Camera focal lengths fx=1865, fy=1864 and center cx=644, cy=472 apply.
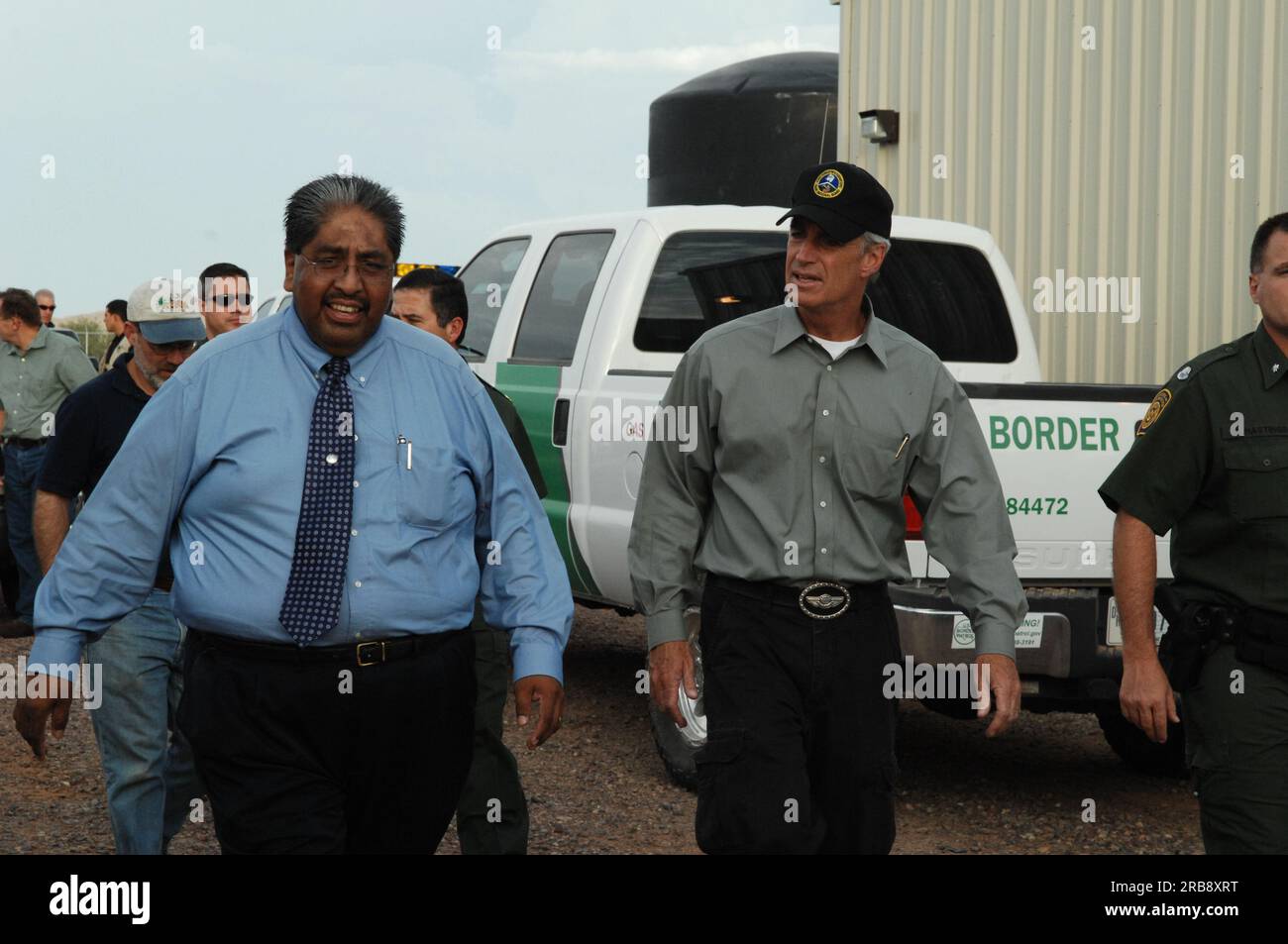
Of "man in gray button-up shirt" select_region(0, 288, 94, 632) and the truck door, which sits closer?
the truck door

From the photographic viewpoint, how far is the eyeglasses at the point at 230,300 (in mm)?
7250

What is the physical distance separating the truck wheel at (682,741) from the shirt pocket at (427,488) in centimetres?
357

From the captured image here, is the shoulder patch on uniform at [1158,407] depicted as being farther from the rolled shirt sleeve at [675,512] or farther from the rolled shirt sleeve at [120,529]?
the rolled shirt sleeve at [120,529]

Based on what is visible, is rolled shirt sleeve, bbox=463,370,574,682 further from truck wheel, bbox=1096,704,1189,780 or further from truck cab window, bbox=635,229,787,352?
truck wheel, bbox=1096,704,1189,780

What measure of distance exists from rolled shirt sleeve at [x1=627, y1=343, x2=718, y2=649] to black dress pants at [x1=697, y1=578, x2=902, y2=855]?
0.45 feet

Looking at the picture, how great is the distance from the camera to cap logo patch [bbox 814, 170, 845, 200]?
4367 mm

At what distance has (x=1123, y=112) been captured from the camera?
37.4ft

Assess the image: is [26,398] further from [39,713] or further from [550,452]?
[39,713]

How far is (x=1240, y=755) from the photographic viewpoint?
13.2ft

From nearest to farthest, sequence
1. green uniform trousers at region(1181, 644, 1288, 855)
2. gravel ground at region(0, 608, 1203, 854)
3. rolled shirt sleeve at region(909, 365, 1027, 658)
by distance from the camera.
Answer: green uniform trousers at region(1181, 644, 1288, 855)
rolled shirt sleeve at region(909, 365, 1027, 658)
gravel ground at region(0, 608, 1203, 854)

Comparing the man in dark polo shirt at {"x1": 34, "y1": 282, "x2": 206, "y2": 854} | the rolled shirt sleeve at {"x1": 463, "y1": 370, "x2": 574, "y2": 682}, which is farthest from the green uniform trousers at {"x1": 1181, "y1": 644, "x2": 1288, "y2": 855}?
the man in dark polo shirt at {"x1": 34, "y1": 282, "x2": 206, "y2": 854}

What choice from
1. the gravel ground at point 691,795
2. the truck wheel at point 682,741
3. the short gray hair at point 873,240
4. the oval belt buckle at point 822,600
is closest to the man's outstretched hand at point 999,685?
the oval belt buckle at point 822,600
